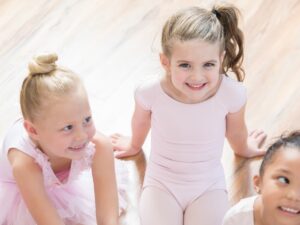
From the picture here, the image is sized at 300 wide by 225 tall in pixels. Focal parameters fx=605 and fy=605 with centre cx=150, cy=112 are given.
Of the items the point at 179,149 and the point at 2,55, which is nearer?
the point at 179,149

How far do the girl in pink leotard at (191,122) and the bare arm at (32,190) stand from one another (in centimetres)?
25

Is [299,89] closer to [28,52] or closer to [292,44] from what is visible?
[292,44]

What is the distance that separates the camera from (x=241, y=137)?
5.35ft

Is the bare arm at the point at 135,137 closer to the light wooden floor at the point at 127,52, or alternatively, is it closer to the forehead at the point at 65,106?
the light wooden floor at the point at 127,52

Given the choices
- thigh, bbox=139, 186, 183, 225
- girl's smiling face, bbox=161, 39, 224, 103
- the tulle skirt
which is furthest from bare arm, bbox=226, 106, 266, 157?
the tulle skirt

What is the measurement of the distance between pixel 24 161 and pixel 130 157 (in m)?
0.42

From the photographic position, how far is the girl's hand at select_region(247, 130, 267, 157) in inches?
67.3

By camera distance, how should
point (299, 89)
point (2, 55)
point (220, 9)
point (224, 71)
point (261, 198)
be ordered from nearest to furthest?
point (261, 198)
point (220, 9)
point (224, 71)
point (299, 89)
point (2, 55)

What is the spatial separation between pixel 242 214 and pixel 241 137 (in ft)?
1.16

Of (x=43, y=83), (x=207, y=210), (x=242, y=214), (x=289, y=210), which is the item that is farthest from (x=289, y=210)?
(x=43, y=83)

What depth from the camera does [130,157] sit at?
1.74 meters

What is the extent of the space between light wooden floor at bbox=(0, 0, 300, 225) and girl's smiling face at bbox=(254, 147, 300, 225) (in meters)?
0.44

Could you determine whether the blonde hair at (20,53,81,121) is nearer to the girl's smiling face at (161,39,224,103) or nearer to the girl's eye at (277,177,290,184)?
the girl's smiling face at (161,39,224,103)

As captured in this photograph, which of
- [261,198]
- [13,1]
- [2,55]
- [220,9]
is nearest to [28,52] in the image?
[2,55]
